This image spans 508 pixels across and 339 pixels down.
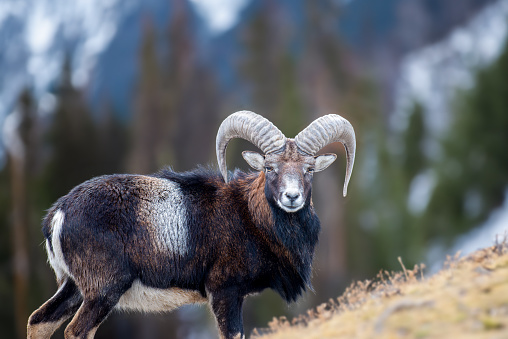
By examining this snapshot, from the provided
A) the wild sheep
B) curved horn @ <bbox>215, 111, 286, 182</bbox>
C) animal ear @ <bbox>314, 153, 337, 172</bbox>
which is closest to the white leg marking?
the wild sheep

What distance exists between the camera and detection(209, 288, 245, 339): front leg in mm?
8664

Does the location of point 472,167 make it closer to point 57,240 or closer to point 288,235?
point 288,235

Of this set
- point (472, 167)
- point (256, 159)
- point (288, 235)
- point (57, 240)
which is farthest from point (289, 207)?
point (472, 167)

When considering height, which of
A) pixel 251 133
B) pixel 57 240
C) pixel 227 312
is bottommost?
pixel 227 312

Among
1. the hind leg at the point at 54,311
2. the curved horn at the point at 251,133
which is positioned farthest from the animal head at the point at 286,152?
the hind leg at the point at 54,311

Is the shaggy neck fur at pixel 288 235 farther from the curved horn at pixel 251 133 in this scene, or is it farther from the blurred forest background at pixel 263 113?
the blurred forest background at pixel 263 113

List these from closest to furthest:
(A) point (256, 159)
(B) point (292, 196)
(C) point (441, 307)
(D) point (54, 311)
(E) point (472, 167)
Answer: (C) point (441, 307) < (B) point (292, 196) < (D) point (54, 311) < (A) point (256, 159) < (E) point (472, 167)

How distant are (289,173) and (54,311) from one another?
393 cm

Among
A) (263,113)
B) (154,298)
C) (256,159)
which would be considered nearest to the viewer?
(154,298)

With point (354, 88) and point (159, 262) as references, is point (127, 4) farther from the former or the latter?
point (159, 262)

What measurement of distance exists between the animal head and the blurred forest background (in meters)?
21.9

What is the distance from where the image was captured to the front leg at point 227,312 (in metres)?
8.66

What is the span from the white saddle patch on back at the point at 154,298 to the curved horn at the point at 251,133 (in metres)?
1.86

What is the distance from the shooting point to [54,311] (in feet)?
28.8
